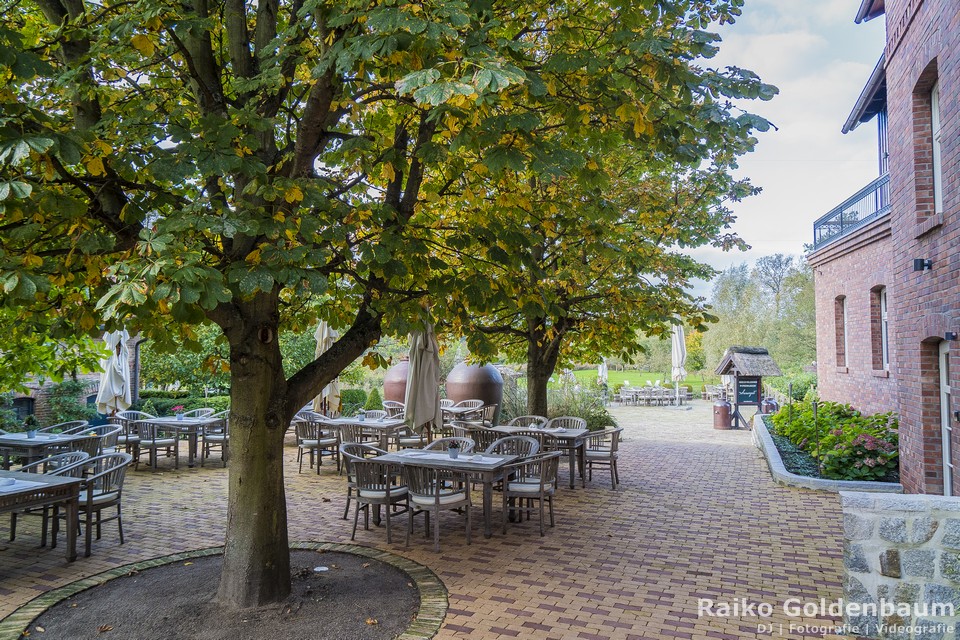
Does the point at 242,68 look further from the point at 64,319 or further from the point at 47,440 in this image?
the point at 47,440

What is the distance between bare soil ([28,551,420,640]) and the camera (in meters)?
4.73

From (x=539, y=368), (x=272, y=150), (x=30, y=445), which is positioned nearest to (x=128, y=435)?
(x=30, y=445)

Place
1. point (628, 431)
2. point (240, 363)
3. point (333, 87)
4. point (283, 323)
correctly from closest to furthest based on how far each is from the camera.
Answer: point (333, 87), point (240, 363), point (283, 323), point (628, 431)

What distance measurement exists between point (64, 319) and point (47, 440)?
6247 mm

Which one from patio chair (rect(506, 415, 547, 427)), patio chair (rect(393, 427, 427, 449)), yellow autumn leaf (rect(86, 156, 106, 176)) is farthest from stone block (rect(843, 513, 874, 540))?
patio chair (rect(393, 427, 427, 449))

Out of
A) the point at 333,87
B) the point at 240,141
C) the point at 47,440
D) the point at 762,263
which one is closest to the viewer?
the point at 240,141

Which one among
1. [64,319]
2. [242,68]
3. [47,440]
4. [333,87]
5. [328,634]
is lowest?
[328,634]

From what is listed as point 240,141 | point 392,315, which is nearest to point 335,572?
point 392,315

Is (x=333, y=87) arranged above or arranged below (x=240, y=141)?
above

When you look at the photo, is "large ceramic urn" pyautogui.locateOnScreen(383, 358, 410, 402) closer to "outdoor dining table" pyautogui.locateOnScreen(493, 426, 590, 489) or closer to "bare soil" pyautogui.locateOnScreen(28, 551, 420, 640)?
"outdoor dining table" pyautogui.locateOnScreen(493, 426, 590, 489)

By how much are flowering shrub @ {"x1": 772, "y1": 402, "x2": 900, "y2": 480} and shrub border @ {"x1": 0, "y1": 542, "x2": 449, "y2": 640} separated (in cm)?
721

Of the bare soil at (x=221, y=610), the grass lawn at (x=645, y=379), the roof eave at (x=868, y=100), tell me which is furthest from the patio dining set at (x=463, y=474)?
the grass lawn at (x=645, y=379)

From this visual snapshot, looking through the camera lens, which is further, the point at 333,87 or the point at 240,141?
the point at 333,87

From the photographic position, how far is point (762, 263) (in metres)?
52.9
